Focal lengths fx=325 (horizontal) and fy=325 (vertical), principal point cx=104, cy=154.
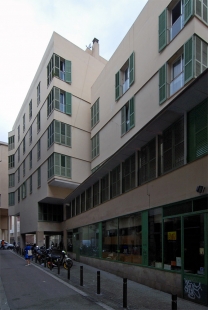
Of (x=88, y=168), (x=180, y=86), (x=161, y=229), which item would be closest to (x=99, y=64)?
(x=88, y=168)

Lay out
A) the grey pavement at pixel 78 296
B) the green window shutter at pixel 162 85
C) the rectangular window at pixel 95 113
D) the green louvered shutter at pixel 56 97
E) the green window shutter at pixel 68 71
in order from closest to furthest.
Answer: the grey pavement at pixel 78 296 → the green window shutter at pixel 162 85 → the rectangular window at pixel 95 113 → the green louvered shutter at pixel 56 97 → the green window shutter at pixel 68 71

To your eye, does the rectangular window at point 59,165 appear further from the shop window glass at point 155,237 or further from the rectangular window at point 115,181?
the shop window glass at point 155,237

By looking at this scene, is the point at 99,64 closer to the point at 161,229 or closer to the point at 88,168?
the point at 88,168

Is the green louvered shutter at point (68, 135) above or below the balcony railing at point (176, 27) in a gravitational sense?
below

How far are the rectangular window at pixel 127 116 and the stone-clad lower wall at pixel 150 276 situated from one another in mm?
7807

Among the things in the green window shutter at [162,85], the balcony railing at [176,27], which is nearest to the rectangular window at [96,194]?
the green window shutter at [162,85]

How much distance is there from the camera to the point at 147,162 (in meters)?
14.1

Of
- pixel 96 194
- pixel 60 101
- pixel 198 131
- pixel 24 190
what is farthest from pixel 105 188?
pixel 24 190

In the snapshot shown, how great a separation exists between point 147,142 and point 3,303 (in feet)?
27.1

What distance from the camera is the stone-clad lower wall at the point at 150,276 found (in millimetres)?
10586

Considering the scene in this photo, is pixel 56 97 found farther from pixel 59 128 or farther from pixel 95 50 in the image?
pixel 95 50

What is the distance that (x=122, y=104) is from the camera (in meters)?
20.5

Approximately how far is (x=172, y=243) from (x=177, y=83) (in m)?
7.25

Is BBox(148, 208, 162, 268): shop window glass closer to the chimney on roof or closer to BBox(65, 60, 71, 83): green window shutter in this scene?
BBox(65, 60, 71, 83): green window shutter
